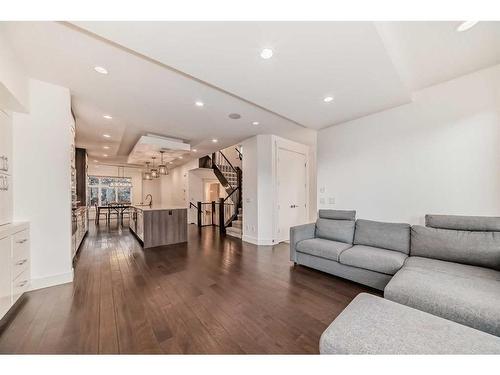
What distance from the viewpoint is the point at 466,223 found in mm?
2268

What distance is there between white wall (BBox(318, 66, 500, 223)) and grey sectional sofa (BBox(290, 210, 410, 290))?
1.58 ft

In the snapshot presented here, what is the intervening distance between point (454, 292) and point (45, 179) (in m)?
4.72

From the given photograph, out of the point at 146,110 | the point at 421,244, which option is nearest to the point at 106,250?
the point at 146,110

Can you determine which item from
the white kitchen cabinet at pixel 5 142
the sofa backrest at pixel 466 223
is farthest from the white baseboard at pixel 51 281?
the sofa backrest at pixel 466 223

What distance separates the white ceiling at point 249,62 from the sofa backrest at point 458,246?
1962 millimetres

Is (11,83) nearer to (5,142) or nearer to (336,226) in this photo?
(5,142)

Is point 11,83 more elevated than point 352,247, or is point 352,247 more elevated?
point 11,83

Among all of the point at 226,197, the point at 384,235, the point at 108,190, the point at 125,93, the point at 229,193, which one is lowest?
the point at 384,235

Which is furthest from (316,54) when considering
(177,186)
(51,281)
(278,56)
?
(177,186)

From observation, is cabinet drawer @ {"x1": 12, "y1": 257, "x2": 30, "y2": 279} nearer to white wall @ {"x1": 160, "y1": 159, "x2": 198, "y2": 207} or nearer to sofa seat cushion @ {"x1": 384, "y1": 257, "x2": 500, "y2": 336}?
sofa seat cushion @ {"x1": 384, "y1": 257, "x2": 500, "y2": 336}

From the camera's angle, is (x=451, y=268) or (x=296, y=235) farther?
(x=296, y=235)

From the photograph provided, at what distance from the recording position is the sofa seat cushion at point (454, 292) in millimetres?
1347

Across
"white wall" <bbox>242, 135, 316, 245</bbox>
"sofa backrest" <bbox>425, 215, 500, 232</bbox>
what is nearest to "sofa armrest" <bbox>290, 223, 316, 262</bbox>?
"white wall" <bbox>242, 135, 316, 245</bbox>

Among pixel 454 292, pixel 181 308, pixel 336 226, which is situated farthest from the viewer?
pixel 336 226
